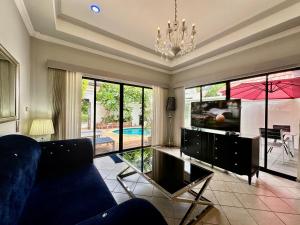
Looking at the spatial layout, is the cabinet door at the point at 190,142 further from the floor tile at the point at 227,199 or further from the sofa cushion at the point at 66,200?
the sofa cushion at the point at 66,200

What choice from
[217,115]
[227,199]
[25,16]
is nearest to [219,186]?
[227,199]

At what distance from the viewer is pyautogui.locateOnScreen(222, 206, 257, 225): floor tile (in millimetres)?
1669

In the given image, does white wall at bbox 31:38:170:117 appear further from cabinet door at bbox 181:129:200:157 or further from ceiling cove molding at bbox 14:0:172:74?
cabinet door at bbox 181:129:200:157

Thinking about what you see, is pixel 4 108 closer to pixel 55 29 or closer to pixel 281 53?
pixel 55 29

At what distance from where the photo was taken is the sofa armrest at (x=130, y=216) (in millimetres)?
646

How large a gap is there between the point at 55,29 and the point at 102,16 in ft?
2.91

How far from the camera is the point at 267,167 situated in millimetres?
3080

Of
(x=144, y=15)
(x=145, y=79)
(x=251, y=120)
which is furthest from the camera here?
(x=145, y=79)

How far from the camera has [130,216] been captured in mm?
670

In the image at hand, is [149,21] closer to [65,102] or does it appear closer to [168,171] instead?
[65,102]

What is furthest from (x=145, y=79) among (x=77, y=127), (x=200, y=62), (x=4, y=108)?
(x=4, y=108)

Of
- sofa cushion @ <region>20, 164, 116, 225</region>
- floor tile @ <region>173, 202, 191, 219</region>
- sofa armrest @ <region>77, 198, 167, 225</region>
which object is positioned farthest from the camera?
floor tile @ <region>173, 202, 191, 219</region>

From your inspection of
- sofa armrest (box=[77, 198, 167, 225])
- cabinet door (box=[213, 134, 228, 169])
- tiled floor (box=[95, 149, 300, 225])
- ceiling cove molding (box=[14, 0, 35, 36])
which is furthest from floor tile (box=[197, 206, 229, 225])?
ceiling cove molding (box=[14, 0, 35, 36])

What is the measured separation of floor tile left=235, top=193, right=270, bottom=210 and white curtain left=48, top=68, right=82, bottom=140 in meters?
3.23
